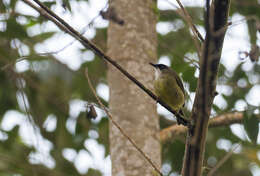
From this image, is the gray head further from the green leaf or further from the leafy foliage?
the green leaf

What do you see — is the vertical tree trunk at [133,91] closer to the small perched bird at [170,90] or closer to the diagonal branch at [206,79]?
the small perched bird at [170,90]

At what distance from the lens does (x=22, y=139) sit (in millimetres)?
5973

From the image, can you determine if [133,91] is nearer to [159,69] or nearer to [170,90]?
[170,90]

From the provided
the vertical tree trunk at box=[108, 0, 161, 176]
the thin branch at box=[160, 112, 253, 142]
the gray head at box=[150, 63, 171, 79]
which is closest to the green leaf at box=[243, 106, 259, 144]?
the vertical tree trunk at box=[108, 0, 161, 176]

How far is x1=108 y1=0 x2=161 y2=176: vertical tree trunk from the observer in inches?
116

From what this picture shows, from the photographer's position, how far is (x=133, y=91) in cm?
324

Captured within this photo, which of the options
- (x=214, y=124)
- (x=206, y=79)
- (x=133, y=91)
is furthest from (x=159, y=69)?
(x=206, y=79)

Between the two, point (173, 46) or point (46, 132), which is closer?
point (46, 132)

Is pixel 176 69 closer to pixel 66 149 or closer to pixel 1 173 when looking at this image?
pixel 66 149

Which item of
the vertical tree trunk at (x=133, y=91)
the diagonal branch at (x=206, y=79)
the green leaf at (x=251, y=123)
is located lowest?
the diagonal branch at (x=206, y=79)

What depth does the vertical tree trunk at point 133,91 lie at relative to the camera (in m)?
2.95

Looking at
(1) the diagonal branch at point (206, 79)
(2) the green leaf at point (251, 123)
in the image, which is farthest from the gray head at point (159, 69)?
(1) the diagonal branch at point (206, 79)

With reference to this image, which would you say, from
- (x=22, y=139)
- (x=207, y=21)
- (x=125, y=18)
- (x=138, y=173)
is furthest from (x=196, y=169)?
(x=22, y=139)

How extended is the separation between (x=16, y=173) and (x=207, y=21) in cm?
398
